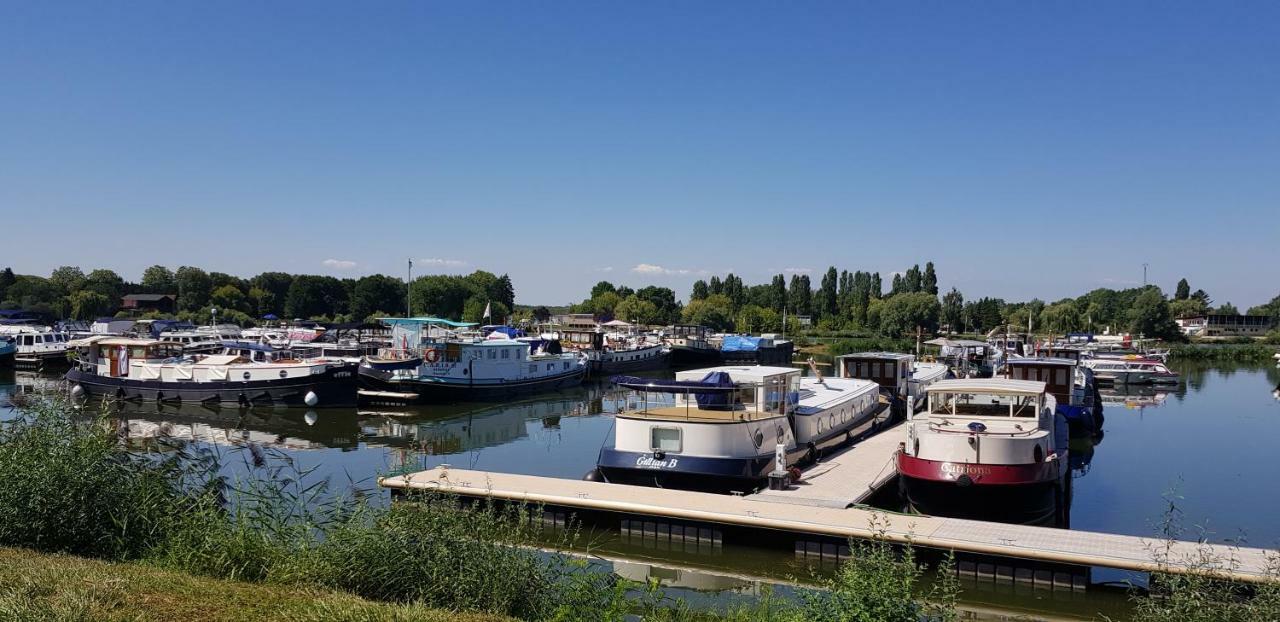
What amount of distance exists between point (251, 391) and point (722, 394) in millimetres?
25034

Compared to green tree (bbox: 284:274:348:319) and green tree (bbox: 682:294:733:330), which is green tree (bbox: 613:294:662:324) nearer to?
green tree (bbox: 682:294:733:330)

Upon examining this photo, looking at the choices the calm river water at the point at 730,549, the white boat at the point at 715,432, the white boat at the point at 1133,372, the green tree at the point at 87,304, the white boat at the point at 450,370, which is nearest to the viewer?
the calm river water at the point at 730,549

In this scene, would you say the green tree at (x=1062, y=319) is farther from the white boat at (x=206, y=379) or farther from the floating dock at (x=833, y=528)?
the floating dock at (x=833, y=528)

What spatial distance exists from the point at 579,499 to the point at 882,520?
19.2 ft

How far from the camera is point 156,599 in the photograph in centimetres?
811

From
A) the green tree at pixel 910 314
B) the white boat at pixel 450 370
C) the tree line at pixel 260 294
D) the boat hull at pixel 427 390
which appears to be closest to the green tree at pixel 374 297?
the tree line at pixel 260 294

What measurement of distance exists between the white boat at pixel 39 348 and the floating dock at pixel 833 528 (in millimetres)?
46653

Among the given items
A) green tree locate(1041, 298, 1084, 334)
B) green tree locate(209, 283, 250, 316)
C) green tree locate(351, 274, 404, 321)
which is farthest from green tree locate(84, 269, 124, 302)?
green tree locate(1041, 298, 1084, 334)

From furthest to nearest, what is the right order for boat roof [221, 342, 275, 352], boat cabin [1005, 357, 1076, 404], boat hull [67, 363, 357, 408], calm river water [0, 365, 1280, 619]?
boat roof [221, 342, 275, 352] < boat hull [67, 363, 357, 408] < boat cabin [1005, 357, 1076, 404] < calm river water [0, 365, 1280, 619]

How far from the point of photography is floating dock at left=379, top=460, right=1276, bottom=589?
13172 millimetres

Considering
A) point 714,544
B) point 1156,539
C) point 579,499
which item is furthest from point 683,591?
point 1156,539

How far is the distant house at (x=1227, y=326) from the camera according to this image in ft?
386

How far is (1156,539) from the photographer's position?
14062 millimetres

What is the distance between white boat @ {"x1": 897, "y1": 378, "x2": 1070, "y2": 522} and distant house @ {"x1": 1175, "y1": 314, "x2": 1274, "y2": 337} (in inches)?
4685
